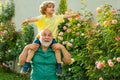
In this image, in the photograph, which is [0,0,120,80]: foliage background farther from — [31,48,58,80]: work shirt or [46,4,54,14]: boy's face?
[31,48,58,80]: work shirt

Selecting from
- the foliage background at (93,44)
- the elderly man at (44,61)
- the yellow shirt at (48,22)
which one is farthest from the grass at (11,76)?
the elderly man at (44,61)

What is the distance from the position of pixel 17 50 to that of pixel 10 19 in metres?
1.59

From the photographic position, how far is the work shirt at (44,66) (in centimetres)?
596

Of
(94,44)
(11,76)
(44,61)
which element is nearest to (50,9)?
(44,61)

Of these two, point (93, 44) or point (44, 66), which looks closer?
point (44, 66)

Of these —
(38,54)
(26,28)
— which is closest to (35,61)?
(38,54)

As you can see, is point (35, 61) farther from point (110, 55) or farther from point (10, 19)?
point (10, 19)

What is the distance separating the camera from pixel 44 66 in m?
5.98

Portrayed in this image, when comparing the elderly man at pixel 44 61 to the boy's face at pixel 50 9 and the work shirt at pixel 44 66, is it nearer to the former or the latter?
the work shirt at pixel 44 66

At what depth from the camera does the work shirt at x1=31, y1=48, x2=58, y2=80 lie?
596 cm

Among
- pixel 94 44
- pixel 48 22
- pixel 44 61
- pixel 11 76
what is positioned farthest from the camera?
pixel 11 76

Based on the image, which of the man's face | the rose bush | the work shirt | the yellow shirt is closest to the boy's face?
the yellow shirt

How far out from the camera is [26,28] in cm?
1257

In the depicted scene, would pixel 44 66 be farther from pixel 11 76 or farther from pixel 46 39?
pixel 11 76
